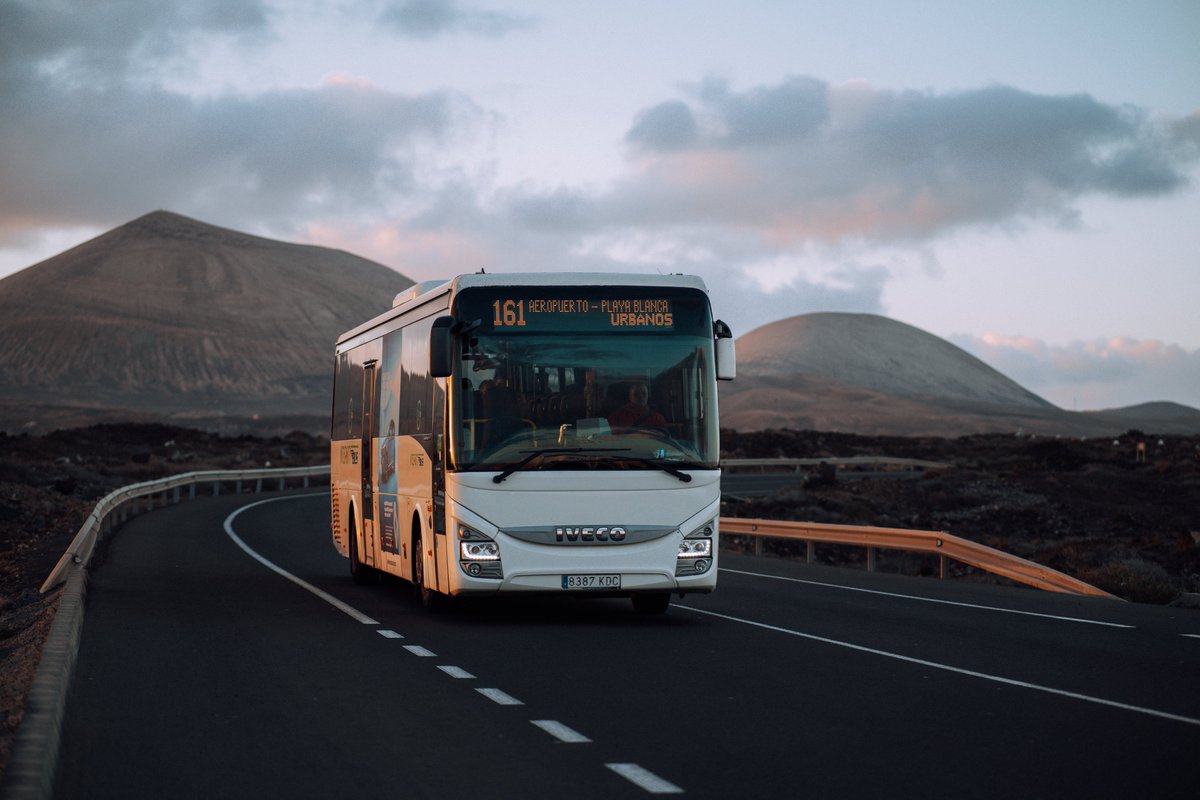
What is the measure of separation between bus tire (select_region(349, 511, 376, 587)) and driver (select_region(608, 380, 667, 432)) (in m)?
6.99

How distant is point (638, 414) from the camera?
1536 centimetres

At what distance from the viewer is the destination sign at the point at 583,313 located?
610 inches

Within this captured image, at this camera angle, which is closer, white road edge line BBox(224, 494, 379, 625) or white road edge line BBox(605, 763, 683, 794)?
white road edge line BBox(605, 763, 683, 794)

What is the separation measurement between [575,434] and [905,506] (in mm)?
33399

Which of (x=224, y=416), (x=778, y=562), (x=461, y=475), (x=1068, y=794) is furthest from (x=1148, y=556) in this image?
(x=224, y=416)

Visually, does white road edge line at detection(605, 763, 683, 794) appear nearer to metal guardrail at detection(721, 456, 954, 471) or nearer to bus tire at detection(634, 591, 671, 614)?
bus tire at detection(634, 591, 671, 614)

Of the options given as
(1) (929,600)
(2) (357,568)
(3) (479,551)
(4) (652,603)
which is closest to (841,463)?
(2) (357,568)

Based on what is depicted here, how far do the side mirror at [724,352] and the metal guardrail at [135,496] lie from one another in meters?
9.11

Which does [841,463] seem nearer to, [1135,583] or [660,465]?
[1135,583]

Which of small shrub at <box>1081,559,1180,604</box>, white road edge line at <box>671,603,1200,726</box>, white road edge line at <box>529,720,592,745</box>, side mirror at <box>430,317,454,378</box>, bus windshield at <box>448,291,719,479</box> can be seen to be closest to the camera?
white road edge line at <box>529,720,592,745</box>

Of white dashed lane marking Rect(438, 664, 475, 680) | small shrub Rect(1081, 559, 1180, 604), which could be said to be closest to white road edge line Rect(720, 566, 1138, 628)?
small shrub Rect(1081, 559, 1180, 604)

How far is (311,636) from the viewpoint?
14781mm

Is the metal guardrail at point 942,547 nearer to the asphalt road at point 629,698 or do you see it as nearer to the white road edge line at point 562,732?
the asphalt road at point 629,698

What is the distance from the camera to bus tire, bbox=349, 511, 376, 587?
70.0ft
